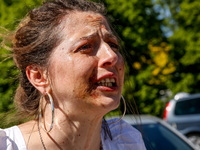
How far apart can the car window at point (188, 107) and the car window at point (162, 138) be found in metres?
4.70

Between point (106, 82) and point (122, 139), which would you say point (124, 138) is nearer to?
point (122, 139)

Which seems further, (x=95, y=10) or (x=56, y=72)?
(x=95, y=10)

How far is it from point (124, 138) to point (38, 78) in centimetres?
77

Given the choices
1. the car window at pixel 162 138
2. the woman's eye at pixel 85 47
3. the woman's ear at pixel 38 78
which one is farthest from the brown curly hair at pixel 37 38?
the car window at pixel 162 138

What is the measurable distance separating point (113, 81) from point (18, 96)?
746 millimetres

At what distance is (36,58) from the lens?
176 cm

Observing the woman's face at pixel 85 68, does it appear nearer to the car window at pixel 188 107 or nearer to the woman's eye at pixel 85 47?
the woman's eye at pixel 85 47

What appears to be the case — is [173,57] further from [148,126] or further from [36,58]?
[36,58]

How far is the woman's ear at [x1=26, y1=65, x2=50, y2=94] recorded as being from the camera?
5.63ft

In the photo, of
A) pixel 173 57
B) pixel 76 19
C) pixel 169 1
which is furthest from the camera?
pixel 169 1

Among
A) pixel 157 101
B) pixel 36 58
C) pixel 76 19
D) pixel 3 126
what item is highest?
pixel 76 19

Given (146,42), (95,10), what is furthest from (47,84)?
(146,42)

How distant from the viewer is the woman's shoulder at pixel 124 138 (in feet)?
6.65

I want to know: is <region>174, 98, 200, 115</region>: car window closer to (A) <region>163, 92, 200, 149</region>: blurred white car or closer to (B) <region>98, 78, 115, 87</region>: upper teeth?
(A) <region>163, 92, 200, 149</region>: blurred white car
